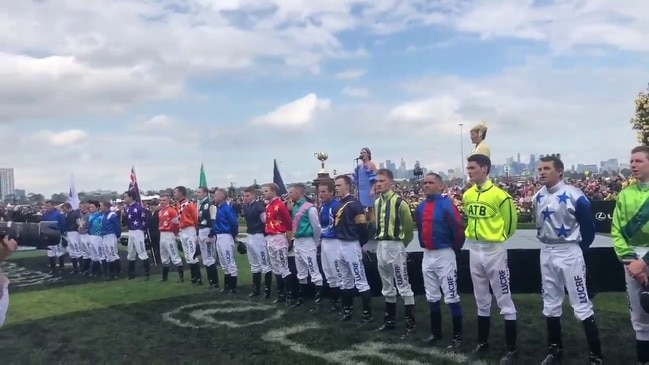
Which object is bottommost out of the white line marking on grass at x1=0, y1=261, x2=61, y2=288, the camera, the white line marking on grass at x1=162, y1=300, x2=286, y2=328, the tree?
the white line marking on grass at x1=162, y1=300, x2=286, y2=328

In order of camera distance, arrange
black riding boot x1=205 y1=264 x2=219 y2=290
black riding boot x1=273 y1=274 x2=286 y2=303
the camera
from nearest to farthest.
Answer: the camera
black riding boot x1=273 y1=274 x2=286 y2=303
black riding boot x1=205 y1=264 x2=219 y2=290

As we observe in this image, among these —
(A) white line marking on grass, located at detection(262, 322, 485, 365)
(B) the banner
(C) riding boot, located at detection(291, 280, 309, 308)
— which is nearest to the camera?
(A) white line marking on grass, located at detection(262, 322, 485, 365)

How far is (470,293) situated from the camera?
10.8 m

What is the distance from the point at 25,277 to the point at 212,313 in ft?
33.6

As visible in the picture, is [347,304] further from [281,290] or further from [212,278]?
[212,278]

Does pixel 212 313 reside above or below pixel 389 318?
below

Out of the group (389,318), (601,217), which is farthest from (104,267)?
(601,217)

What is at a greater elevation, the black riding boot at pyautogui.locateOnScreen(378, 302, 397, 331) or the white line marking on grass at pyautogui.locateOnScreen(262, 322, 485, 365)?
the black riding boot at pyautogui.locateOnScreen(378, 302, 397, 331)

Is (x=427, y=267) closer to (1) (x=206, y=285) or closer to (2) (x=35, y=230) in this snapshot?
(2) (x=35, y=230)

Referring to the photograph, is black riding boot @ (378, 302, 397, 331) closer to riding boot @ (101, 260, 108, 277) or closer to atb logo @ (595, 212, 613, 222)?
atb logo @ (595, 212, 613, 222)

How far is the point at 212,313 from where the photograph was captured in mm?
10750

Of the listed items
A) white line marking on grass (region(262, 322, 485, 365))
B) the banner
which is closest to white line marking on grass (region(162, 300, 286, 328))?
white line marking on grass (region(262, 322, 485, 365))

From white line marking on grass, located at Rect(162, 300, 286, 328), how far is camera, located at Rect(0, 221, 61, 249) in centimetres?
446

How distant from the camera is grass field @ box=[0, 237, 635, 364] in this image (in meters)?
7.47
